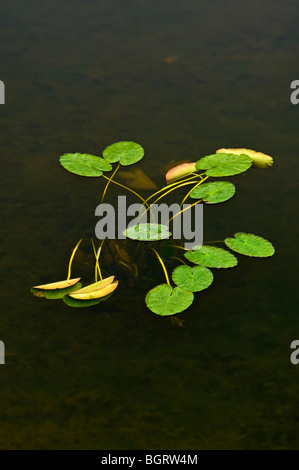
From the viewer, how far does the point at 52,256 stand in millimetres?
1738

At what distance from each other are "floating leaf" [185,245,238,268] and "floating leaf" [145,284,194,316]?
12 cm

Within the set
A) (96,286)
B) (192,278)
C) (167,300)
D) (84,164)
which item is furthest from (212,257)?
(84,164)

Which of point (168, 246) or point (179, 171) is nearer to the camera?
point (168, 246)

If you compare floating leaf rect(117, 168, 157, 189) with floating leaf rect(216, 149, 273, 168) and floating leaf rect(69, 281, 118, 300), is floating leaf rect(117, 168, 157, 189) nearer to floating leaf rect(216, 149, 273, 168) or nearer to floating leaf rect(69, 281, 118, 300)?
floating leaf rect(216, 149, 273, 168)

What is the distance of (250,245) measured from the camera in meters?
1.72

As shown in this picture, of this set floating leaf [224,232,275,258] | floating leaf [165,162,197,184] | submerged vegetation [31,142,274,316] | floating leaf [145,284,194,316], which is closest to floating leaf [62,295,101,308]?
submerged vegetation [31,142,274,316]

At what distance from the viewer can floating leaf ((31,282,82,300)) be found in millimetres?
1628

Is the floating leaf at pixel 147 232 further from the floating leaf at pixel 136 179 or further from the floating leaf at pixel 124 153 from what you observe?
the floating leaf at pixel 124 153

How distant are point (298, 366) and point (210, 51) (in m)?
1.49

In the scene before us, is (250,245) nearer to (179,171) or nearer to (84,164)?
(179,171)

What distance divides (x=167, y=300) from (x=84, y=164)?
0.63 m

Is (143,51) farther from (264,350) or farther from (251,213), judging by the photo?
(264,350)

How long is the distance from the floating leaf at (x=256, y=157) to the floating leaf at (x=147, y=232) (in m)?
0.44

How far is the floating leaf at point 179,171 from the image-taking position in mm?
1938
